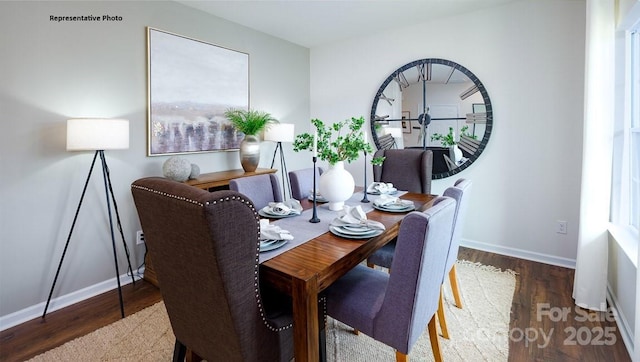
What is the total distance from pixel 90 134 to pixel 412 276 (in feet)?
7.17

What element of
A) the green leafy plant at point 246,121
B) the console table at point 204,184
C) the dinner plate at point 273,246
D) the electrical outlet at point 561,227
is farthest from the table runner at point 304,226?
the electrical outlet at point 561,227

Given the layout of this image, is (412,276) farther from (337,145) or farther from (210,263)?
(337,145)

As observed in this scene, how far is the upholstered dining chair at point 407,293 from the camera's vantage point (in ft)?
4.03

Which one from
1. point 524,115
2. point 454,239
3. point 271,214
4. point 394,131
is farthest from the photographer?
point 394,131

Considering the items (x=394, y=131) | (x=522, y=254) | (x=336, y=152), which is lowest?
(x=522, y=254)

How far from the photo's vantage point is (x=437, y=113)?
367cm

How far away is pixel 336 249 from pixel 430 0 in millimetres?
2828

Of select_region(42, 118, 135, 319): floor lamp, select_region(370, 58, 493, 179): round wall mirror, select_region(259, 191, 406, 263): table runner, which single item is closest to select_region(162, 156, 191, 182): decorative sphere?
select_region(42, 118, 135, 319): floor lamp

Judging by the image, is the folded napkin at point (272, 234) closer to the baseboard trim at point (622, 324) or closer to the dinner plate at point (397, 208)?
the dinner plate at point (397, 208)

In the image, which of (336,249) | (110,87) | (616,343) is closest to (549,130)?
(616,343)

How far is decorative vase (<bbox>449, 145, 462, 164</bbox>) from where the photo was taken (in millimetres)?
3570

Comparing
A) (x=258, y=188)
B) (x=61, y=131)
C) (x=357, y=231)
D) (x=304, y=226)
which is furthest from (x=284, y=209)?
(x=61, y=131)

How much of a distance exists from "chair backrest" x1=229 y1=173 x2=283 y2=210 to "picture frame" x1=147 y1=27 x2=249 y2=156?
1169 millimetres

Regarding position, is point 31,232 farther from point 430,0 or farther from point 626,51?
point 626,51
